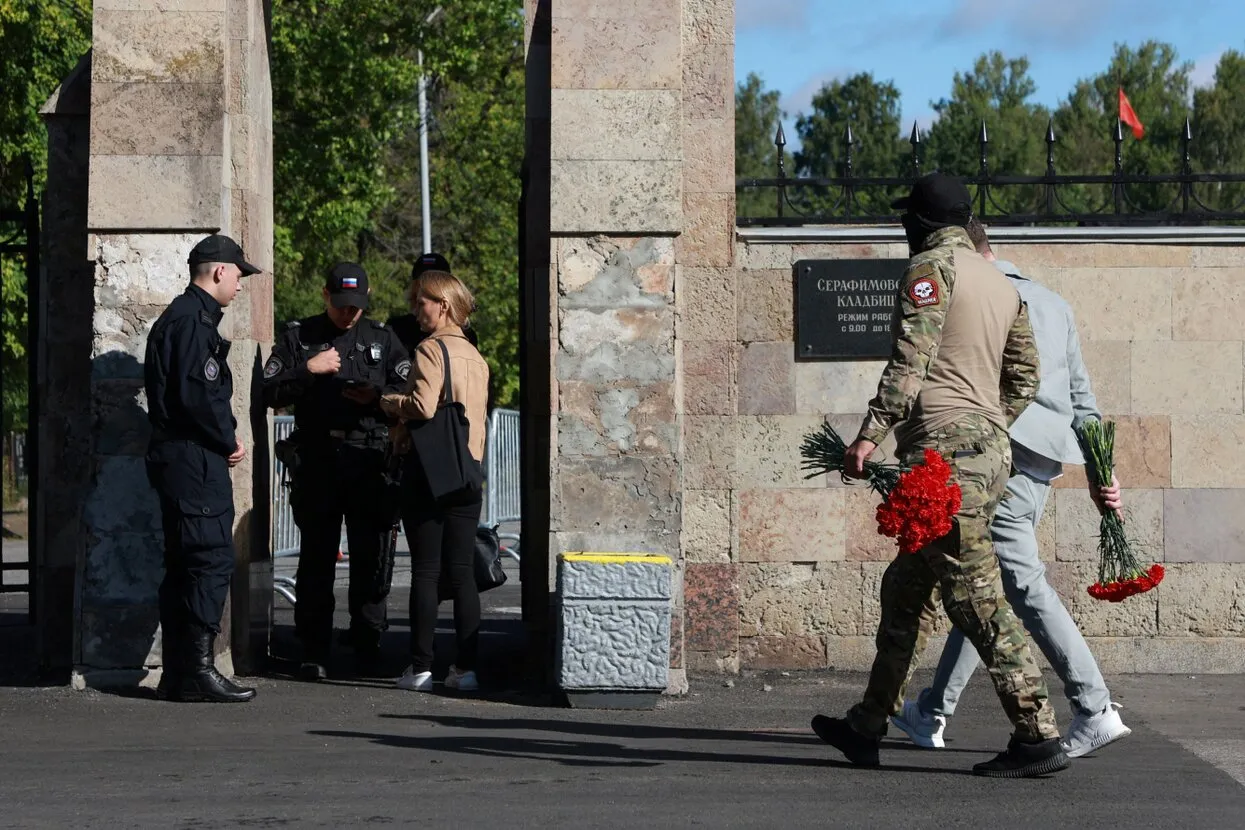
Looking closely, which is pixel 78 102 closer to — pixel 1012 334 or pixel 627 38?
pixel 627 38

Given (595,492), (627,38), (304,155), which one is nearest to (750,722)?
(595,492)

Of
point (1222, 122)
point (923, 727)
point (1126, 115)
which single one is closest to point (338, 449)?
point (923, 727)

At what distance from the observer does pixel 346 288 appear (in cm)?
795

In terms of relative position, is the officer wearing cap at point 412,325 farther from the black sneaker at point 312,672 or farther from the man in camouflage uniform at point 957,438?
the man in camouflage uniform at point 957,438

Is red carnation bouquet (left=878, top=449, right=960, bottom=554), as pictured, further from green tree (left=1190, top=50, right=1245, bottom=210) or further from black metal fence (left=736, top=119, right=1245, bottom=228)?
green tree (left=1190, top=50, right=1245, bottom=210)

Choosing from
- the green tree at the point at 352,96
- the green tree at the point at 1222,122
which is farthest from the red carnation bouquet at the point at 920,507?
the green tree at the point at 1222,122

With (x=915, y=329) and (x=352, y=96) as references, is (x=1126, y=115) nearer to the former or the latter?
(x=915, y=329)

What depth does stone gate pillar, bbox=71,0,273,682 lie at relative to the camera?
742 cm

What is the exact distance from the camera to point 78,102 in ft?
25.7

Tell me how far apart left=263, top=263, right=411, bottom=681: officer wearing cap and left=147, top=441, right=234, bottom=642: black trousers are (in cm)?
82

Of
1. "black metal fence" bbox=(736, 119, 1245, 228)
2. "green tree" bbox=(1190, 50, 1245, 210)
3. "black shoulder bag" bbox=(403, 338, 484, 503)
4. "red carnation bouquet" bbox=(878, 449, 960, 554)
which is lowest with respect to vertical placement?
"red carnation bouquet" bbox=(878, 449, 960, 554)

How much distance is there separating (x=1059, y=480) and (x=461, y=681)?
9.73 feet

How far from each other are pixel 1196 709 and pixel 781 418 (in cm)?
223

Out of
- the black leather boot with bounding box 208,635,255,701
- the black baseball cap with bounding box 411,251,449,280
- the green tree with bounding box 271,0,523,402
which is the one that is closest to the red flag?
the black baseball cap with bounding box 411,251,449,280
